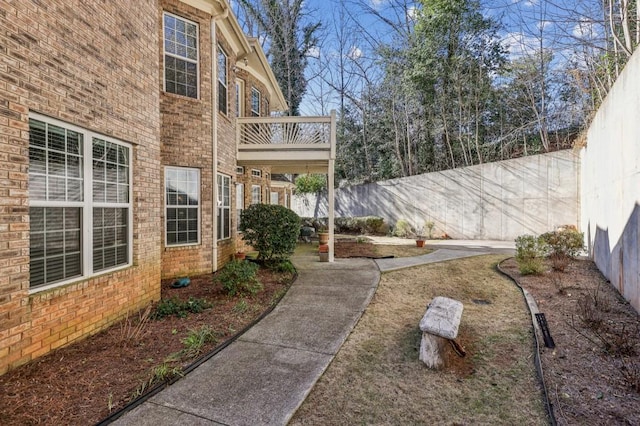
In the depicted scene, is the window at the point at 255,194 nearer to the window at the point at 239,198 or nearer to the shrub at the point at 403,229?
the window at the point at 239,198

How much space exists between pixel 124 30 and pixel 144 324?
173 inches

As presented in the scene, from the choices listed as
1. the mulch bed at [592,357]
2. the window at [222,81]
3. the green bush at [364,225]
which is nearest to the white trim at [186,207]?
the window at [222,81]

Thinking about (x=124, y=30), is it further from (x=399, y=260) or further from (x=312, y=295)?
(x=399, y=260)

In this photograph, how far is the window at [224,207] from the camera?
8227 mm

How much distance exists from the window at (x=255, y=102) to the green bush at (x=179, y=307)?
25.2 ft

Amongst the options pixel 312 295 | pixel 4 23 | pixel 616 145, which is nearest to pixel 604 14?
pixel 616 145

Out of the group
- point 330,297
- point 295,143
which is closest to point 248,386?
point 330,297

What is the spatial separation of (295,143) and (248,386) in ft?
Result: 23.5

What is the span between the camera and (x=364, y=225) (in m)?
17.1

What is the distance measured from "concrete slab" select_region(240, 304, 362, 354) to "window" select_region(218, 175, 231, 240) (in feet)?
12.6

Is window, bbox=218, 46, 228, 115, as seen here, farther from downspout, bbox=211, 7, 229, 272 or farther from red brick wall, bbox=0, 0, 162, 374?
red brick wall, bbox=0, 0, 162, 374

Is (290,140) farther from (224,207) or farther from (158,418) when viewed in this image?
(158,418)

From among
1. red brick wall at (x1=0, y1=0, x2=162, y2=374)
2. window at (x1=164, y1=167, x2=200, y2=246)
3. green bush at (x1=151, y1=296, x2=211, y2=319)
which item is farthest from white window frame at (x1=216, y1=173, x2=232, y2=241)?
green bush at (x1=151, y1=296, x2=211, y2=319)

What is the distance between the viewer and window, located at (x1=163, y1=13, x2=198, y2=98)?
6.89m
